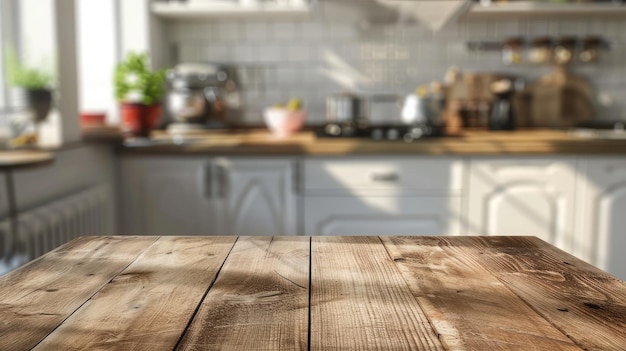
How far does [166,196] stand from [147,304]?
2021 mm

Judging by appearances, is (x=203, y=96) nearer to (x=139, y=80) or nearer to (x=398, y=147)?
(x=139, y=80)

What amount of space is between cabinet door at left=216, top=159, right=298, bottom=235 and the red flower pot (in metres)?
0.48

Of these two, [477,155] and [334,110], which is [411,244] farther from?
[334,110]

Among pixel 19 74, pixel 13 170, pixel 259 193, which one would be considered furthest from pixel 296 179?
pixel 13 170

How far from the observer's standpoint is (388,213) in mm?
2660

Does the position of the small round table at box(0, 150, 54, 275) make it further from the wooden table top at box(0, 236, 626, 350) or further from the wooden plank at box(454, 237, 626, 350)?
the wooden plank at box(454, 237, 626, 350)

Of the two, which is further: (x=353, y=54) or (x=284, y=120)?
(x=353, y=54)

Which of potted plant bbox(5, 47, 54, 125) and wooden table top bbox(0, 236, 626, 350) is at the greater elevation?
potted plant bbox(5, 47, 54, 125)

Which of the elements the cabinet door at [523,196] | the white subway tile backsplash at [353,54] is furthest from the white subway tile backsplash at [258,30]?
the cabinet door at [523,196]

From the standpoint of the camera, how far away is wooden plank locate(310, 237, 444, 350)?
0.63m

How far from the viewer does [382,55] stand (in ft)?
11.1

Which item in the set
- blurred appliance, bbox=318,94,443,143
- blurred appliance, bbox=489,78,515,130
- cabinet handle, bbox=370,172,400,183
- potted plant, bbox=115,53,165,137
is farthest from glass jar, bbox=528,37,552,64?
potted plant, bbox=115,53,165,137

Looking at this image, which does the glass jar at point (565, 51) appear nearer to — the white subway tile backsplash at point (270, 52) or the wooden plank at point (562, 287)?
the white subway tile backsplash at point (270, 52)

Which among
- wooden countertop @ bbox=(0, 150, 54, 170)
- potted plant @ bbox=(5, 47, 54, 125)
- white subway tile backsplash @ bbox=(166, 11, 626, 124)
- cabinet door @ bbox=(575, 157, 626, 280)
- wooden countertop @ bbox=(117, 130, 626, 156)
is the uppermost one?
white subway tile backsplash @ bbox=(166, 11, 626, 124)
